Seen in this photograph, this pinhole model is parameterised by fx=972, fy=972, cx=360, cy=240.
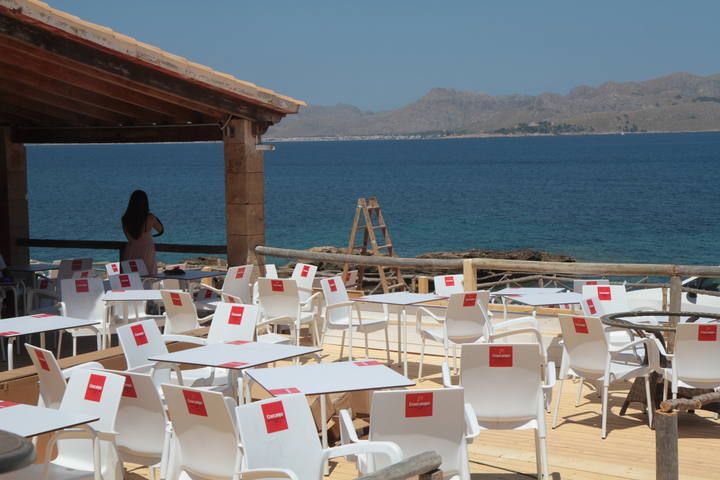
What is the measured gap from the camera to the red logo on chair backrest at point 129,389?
467 cm

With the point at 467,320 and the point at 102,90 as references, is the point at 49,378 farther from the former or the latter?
the point at 102,90

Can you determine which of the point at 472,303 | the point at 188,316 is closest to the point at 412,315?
the point at 472,303

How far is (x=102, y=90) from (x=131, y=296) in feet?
8.60

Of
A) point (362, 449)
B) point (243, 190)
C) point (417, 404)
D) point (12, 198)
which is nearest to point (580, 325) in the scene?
point (417, 404)

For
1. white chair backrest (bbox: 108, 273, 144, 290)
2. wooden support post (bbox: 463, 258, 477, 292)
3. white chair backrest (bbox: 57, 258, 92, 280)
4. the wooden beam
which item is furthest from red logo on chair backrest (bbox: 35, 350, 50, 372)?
the wooden beam

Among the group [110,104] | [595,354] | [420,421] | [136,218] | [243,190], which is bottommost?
[595,354]

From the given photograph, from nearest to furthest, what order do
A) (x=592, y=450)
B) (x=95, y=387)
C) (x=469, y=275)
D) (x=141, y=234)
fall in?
(x=95, y=387) → (x=592, y=450) → (x=469, y=275) → (x=141, y=234)

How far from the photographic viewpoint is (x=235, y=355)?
5730 millimetres

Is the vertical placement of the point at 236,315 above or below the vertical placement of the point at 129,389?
above

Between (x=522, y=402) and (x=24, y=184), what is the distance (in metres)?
9.23

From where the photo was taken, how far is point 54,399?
503 cm

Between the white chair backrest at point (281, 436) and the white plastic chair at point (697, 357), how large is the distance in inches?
127

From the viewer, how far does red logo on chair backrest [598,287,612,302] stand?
27.9ft

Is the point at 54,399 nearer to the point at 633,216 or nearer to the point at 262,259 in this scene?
the point at 262,259
